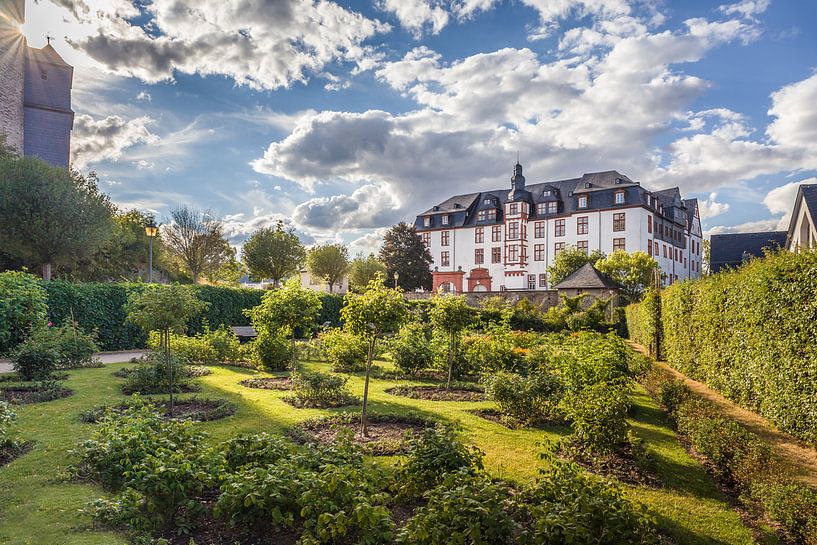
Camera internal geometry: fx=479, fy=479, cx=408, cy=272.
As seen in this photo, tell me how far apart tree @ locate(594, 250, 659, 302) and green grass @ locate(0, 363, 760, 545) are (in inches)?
1280

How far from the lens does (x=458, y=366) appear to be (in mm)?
13938

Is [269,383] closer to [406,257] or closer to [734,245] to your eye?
[406,257]

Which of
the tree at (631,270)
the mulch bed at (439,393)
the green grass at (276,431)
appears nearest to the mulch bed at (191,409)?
the green grass at (276,431)

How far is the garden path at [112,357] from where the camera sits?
14.9m

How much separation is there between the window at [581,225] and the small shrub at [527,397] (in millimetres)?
45473

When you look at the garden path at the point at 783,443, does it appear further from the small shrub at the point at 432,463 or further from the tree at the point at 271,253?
the tree at the point at 271,253

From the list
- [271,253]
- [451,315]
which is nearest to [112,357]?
[451,315]

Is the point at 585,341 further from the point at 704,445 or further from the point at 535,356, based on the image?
the point at 535,356

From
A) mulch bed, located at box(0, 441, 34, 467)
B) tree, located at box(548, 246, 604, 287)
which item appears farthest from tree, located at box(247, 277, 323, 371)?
tree, located at box(548, 246, 604, 287)

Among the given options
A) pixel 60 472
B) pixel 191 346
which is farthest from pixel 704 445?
pixel 191 346

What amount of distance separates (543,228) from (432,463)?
51.7m

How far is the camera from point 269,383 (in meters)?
12.3

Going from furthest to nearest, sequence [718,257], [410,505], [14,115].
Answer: [718,257]
[14,115]
[410,505]

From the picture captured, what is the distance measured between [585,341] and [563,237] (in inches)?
1776
